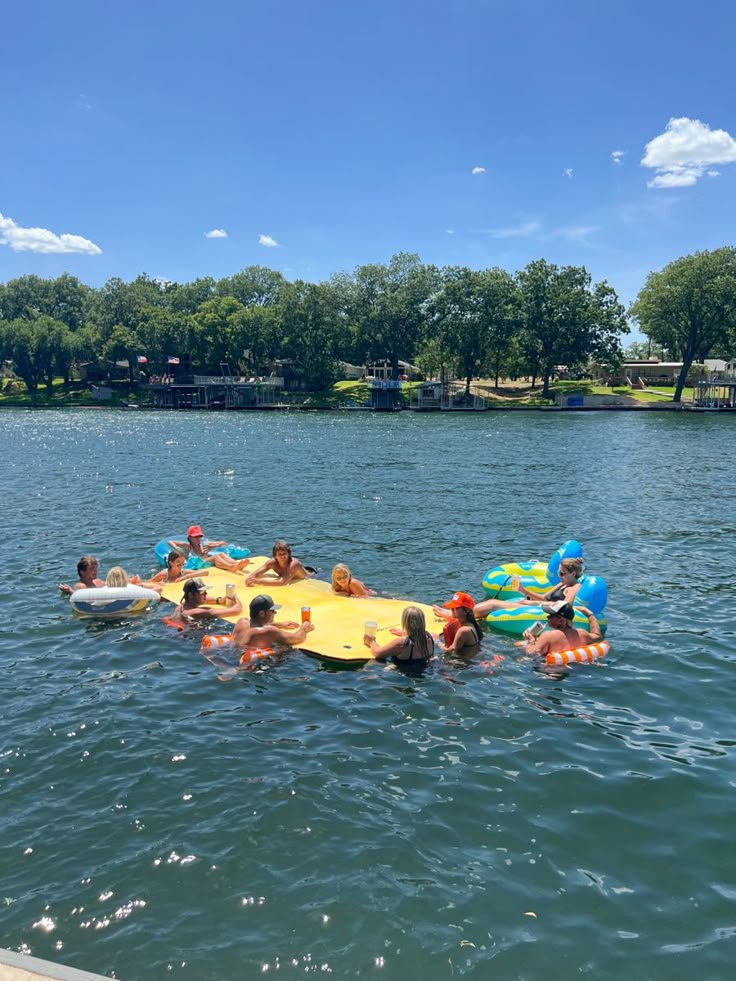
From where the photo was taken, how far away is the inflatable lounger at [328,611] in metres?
12.1

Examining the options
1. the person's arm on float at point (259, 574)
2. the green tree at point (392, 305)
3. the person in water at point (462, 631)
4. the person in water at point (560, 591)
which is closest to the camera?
the person in water at point (462, 631)

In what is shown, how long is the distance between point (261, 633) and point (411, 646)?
98.1 inches

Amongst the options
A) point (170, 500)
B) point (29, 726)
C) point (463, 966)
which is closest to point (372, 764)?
point (463, 966)

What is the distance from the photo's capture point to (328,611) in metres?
13.6

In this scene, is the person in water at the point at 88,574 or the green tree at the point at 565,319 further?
the green tree at the point at 565,319

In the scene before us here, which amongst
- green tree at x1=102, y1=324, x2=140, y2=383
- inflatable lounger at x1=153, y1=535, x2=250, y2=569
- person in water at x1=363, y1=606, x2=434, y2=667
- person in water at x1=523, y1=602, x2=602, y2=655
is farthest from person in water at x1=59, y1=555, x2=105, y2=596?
green tree at x1=102, y1=324, x2=140, y2=383

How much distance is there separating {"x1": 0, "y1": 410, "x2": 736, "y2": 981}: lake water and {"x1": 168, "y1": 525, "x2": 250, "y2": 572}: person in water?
263cm

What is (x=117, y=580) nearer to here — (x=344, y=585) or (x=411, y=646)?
(x=344, y=585)

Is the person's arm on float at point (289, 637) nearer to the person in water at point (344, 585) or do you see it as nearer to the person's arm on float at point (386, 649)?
the person's arm on float at point (386, 649)

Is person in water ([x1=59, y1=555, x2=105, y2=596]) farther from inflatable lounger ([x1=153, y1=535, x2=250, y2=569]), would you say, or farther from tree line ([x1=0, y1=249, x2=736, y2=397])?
tree line ([x1=0, y1=249, x2=736, y2=397])

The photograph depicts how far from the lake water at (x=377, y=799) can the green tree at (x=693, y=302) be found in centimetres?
8416

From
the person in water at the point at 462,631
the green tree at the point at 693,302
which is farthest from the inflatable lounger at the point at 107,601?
the green tree at the point at 693,302

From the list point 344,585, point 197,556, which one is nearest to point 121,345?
point 197,556

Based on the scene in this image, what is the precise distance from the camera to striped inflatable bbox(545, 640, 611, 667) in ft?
38.4
